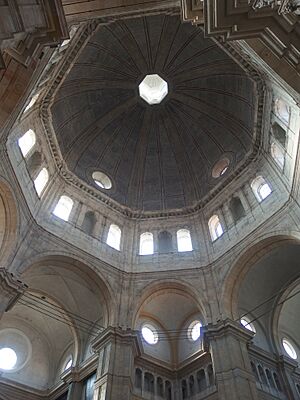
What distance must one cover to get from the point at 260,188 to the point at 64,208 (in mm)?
11486

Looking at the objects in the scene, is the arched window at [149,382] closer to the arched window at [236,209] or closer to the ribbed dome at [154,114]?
the arched window at [236,209]

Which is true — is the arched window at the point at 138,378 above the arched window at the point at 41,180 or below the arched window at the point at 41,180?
below

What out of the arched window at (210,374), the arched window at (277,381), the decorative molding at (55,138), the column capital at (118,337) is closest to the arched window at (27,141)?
the decorative molding at (55,138)

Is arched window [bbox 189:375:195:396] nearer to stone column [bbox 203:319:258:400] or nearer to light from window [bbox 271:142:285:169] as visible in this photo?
stone column [bbox 203:319:258:400]

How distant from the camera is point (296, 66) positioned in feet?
29.3

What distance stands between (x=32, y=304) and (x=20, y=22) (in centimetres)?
1677

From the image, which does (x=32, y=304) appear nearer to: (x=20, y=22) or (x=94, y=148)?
(x=94, y=148)

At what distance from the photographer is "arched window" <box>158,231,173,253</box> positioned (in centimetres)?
2247

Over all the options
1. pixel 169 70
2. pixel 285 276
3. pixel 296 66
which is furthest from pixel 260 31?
pixel 169 70

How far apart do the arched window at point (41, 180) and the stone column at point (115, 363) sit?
8359mm

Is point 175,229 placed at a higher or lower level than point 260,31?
higher

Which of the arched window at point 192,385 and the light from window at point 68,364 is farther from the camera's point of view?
the light from window at point 68,364

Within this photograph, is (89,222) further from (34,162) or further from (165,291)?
(165,291)

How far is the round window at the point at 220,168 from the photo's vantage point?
2473 centimetres
